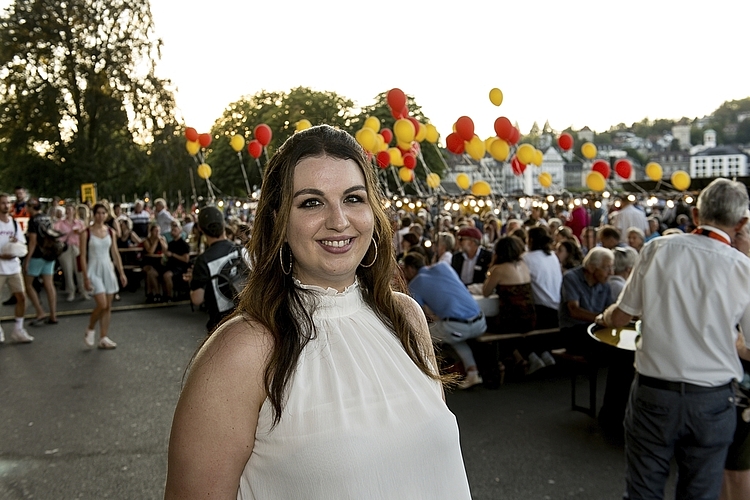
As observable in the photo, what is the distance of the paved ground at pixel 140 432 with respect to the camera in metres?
4.32

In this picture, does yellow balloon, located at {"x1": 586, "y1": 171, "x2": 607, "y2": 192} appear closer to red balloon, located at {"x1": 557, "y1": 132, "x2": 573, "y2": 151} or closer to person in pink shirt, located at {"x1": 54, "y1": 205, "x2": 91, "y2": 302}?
red balloon, located at {"x1": 557, "y1": 132, "x2": 573, "y2": 151}

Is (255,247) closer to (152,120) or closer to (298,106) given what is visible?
(152,120)

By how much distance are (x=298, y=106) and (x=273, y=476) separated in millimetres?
40168

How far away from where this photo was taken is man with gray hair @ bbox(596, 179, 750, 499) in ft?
9.70

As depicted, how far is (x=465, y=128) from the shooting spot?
12.4 meters

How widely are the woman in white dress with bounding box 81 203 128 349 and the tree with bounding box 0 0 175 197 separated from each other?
22307 mm

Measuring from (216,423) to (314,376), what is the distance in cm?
26

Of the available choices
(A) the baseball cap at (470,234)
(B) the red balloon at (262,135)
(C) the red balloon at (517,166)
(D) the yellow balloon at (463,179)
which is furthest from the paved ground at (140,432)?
(D) the yellow balloon at (463,179)

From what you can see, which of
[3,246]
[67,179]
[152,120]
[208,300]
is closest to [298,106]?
[152,120]

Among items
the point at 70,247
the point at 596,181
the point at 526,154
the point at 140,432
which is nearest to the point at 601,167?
the point at 596,181

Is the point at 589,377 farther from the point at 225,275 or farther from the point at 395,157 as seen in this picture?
Answer: the point at 395,157

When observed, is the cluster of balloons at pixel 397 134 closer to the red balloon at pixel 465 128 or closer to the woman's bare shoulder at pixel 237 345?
the red balloon at pixel 465 128

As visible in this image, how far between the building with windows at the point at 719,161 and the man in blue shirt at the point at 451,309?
114071mm

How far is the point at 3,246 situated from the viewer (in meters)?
8.44
